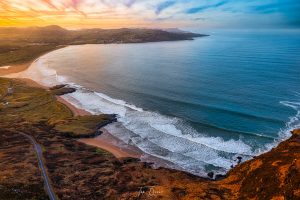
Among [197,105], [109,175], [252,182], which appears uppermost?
[197,105]

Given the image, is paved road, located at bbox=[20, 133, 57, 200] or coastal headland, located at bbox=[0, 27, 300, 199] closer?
coastal headland, located at bbox=[0, 27, 300, 199]

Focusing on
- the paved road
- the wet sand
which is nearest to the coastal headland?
the paved road

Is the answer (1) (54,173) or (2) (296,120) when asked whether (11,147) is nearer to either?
(1) (54,173)

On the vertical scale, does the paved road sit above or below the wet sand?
below

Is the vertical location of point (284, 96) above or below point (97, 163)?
above

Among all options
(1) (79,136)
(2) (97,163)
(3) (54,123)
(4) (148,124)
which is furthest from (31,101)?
(2) (97,163)

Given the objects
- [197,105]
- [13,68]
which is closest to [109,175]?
[197,105]

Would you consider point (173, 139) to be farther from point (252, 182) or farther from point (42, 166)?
point (42, 166)

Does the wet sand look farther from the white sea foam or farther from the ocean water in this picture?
the white sea foam
